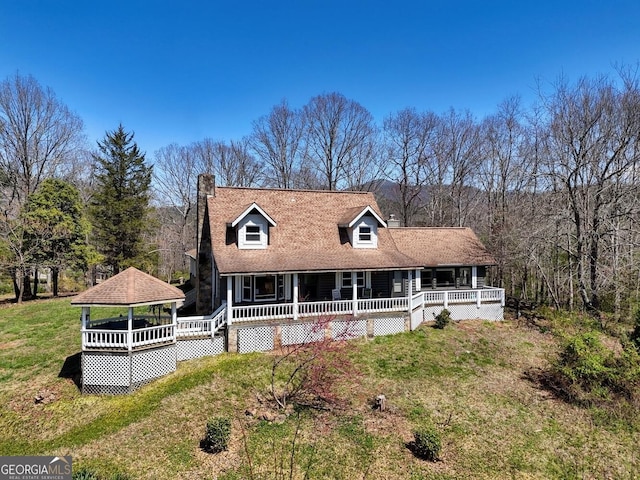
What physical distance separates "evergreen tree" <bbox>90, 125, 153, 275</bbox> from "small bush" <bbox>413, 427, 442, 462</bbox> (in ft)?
92.2

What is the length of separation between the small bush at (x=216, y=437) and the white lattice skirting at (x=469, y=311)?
13.8 metres

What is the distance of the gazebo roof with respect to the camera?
12.2 meters

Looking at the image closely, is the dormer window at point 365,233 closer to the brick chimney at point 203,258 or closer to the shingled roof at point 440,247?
the shingled roof at point 440,247

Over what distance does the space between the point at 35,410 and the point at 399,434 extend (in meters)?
11.6

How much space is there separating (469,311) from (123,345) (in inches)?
728

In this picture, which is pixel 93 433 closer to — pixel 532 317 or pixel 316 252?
pixel 316 252

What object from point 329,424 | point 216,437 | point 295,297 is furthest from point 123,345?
point 329,424

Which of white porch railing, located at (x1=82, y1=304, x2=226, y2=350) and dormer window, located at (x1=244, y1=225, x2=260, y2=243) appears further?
dormer window, located at (x1=244, y1=225, x2=260, y2=243)

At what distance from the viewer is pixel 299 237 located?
730 inches

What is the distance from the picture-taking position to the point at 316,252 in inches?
706

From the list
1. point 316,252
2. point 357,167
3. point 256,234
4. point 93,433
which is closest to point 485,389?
point 316,252

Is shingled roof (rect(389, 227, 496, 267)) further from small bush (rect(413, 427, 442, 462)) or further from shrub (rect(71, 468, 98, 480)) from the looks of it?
shrub (rect(71, 468, 98, 480))

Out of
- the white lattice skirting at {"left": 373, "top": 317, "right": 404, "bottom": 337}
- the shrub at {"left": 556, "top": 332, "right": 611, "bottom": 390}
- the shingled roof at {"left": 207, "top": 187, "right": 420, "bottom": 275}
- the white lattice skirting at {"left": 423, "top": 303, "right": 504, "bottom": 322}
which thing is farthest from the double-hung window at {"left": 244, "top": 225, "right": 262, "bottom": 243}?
the shrub at {"left": 556, "top": 332, "right": 611, "bottom": 390}

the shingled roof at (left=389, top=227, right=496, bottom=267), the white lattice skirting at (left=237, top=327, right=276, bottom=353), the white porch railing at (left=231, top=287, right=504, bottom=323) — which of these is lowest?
the white lattice skirting at (left=237, top=327, right=276, bottom=353)
